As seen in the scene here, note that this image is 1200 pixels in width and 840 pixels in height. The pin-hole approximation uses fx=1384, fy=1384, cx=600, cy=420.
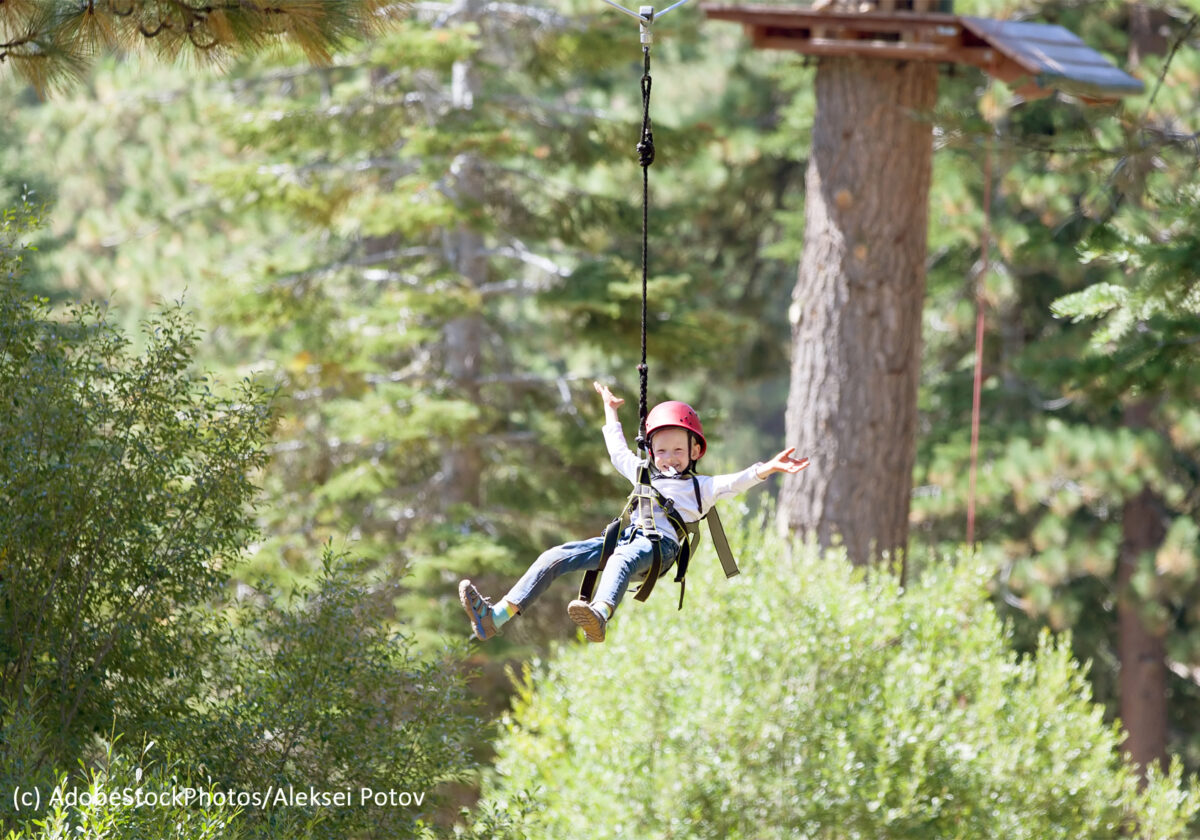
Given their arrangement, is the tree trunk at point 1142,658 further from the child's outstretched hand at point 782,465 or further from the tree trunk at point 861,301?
the child's outstretched hand at point 782,465

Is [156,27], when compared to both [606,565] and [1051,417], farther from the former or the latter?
[1051,417]

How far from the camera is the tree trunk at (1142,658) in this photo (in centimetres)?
1335

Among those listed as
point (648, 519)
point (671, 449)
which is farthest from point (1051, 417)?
point (648, 519)

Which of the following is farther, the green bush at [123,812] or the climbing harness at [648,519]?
the climbing harness at [648,519]

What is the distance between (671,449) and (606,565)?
0.45 m

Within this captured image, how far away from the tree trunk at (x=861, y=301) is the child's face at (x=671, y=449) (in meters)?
4.18

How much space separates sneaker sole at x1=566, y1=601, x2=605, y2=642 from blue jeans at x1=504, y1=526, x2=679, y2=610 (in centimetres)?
7

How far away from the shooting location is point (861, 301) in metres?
8.34

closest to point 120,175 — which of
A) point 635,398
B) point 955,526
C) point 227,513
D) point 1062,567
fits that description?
point 635,398

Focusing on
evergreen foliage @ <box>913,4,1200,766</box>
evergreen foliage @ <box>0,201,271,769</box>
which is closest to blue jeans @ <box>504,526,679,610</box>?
evergreen foliage @ <box>0,201,271,769</box>

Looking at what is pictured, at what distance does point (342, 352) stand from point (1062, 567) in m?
6.91

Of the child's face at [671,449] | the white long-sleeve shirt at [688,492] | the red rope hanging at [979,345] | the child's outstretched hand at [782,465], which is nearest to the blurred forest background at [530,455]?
the red rope hanging at [979,345]

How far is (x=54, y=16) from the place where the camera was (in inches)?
210

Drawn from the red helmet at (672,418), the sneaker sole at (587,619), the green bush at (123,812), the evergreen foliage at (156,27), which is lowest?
the green bush at (123,812)
